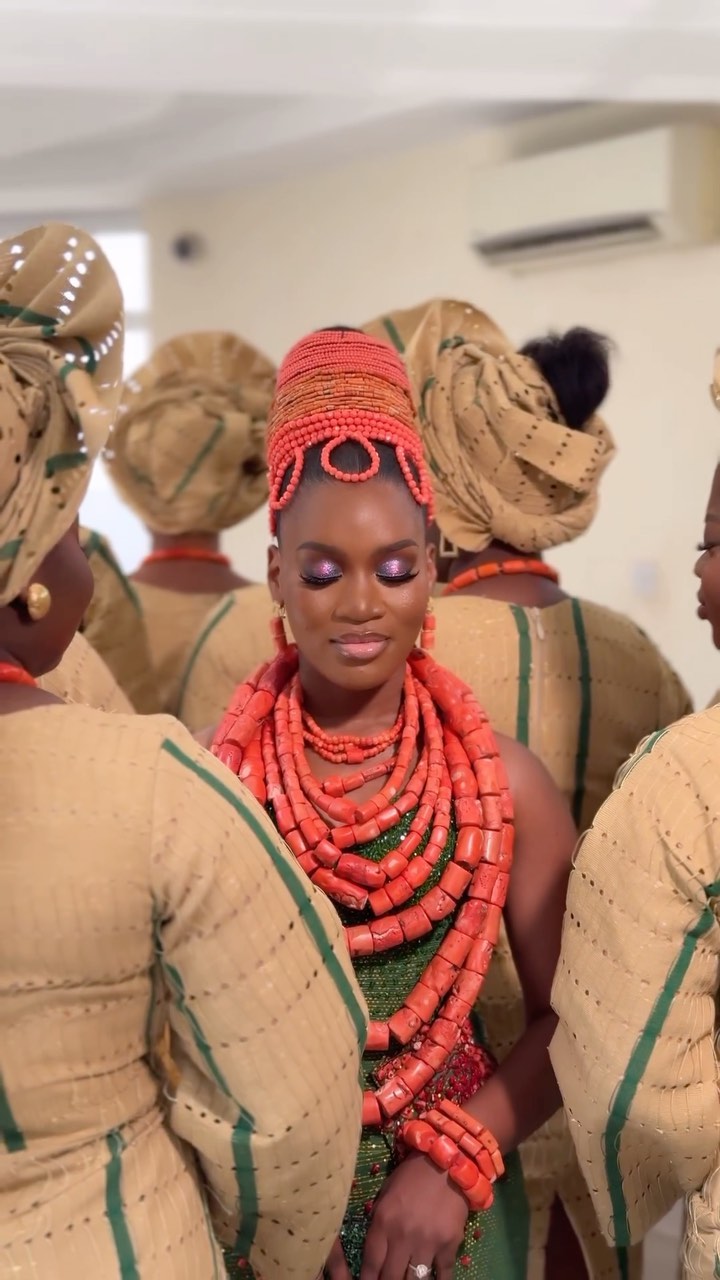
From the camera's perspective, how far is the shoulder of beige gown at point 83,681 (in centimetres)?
151

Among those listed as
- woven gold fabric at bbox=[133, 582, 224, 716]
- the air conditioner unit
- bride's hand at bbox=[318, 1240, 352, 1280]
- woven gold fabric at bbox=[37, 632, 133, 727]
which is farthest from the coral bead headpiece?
the air conditioner unit

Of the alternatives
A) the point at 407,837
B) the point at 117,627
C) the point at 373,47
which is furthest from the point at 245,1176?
the point at 373,47

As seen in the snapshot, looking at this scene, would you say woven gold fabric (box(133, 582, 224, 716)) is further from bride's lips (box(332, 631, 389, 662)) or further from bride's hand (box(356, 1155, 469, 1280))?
bride's hand (box(356, 1155, 469, 1280))

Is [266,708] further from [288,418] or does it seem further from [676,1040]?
[676,1040]

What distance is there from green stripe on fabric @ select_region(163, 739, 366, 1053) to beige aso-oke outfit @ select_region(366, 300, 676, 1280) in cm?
70

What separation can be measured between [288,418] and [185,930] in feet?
2.15

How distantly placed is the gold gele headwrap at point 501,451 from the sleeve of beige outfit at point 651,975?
700 millimetres

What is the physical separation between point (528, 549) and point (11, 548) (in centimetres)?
104

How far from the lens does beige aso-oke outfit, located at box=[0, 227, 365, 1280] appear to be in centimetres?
99

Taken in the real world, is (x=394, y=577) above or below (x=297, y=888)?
above

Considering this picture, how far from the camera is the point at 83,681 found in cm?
158

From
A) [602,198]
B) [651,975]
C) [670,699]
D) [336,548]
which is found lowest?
[651,975]

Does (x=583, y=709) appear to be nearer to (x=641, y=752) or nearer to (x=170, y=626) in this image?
(x=641, y=752)

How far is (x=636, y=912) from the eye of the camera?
1150 mm
